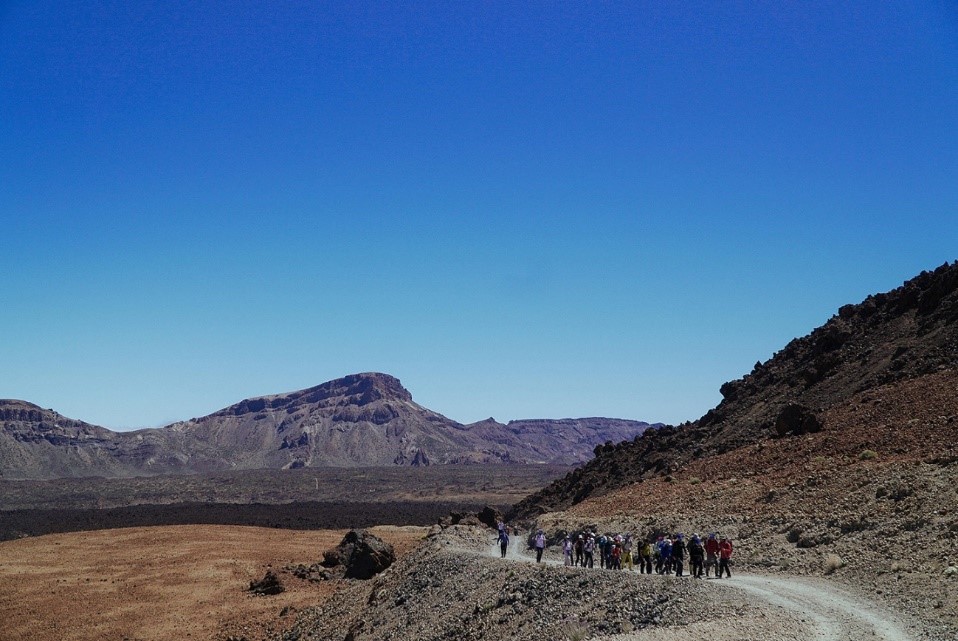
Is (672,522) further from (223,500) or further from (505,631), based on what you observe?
(223,500)

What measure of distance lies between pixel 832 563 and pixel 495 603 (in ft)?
32.6

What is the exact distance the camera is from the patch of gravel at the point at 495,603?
57.1ft

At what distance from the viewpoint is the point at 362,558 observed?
42.0 metres

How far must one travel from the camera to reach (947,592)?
54.8 ft

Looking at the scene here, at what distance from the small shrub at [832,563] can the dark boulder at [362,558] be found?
87.1 ft

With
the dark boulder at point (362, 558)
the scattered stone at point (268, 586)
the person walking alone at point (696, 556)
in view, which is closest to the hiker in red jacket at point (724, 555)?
the person walking alone at point (696, 556)

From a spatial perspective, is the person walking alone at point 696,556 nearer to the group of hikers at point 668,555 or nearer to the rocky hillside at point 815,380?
the group of hikers at point 668,555

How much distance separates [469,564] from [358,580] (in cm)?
1395

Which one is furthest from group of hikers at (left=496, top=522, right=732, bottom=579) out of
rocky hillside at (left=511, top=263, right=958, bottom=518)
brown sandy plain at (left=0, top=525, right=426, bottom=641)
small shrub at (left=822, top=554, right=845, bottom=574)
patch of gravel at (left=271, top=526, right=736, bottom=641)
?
brown sandy plain at (left=0, top=525, right=426, bottom=641)

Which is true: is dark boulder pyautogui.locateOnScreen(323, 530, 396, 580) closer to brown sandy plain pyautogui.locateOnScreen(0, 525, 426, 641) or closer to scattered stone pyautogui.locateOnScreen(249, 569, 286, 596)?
brown sandy plain pyautogui.locateOnScreen(0, 525, 426, 641)

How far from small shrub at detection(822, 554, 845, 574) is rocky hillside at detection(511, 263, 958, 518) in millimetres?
11694

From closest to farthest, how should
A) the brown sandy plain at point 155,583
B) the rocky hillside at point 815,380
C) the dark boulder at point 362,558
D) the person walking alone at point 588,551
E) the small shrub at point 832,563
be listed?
the small shrub at point 832,563, the person walking alone at point 588,551, the brown sandy plain at point 155,583, the rocky hillside at point 815,380, the dark boulder at point 362,558

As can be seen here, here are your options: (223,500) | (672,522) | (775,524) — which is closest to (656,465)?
(672,522)

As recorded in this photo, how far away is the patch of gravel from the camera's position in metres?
17.4
